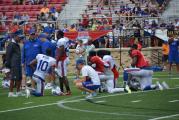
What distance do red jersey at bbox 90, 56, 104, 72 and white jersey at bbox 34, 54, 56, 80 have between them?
1.09m

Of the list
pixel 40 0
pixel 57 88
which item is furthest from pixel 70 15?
pixel 57 88

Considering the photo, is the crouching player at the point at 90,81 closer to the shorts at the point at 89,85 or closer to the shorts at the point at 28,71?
the shorts at the point at 89,85

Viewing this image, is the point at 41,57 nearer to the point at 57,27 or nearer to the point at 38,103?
the point at 38,103

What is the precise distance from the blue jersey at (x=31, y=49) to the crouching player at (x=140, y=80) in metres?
2.95

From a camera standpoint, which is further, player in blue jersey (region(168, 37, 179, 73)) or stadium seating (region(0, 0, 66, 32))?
stadium seating (region(0, 0, 66, 32))

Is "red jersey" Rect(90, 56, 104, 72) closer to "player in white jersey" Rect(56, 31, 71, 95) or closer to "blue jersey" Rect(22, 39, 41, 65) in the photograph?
"player in white jersey" Rect(56, 31, 71, 95)

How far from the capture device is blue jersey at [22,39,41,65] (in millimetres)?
20828

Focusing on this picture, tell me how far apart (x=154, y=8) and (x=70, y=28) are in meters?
5.75

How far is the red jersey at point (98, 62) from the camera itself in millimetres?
18922

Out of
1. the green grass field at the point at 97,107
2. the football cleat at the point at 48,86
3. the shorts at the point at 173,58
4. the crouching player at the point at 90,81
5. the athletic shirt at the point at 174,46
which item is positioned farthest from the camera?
the athletic shirt at the point at 174,46

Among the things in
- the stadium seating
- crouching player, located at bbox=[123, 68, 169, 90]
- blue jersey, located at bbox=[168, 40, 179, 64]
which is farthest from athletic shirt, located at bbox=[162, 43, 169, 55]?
crouching player, located at bbox=[123, 68, 169, 90]

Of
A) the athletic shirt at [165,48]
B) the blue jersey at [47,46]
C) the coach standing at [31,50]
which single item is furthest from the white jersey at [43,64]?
the athletic shirt at [165,48]

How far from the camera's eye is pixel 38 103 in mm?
16469

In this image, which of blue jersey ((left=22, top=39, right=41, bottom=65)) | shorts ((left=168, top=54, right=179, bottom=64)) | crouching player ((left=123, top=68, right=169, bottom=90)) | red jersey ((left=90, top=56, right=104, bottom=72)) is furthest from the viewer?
shorts ((left=168, top=54, right=179, bottom=64))
